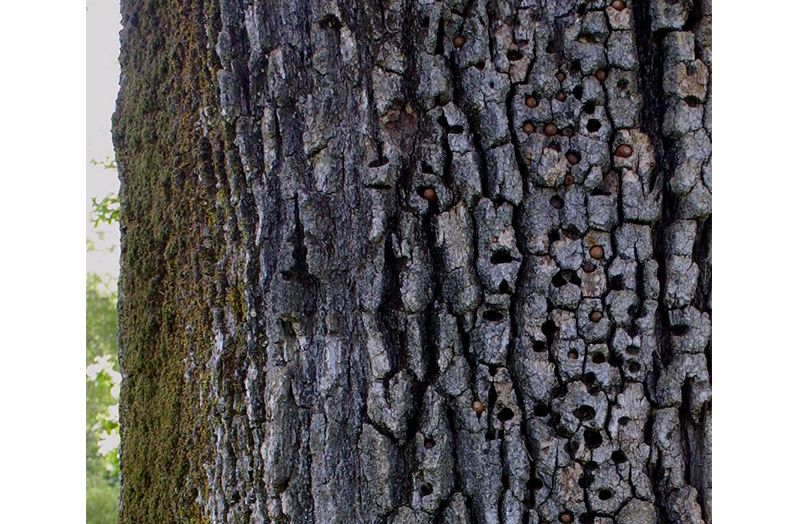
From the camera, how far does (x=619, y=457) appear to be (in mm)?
1108

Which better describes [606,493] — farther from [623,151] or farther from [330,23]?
[330,23]

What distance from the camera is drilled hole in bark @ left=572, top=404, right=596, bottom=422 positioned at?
1.10 metres

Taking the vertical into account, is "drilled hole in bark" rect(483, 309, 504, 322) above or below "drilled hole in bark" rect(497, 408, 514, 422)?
above

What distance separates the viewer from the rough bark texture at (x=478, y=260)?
1.10 metres

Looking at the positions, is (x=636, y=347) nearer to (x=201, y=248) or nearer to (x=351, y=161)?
(x=351, y=161)

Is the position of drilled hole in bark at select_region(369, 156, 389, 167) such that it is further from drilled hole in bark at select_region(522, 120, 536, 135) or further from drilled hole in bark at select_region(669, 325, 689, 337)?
drilled hole in bark at select_region(669, 325, 689, 337)

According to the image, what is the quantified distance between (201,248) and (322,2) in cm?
46

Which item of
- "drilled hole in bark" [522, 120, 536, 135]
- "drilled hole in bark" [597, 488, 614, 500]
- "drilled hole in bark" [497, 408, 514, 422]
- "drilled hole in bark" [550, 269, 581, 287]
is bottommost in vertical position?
"drilled hole in bark" [597, 488, 614, 500]

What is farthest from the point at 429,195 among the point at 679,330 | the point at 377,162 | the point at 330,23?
the point at 679,330

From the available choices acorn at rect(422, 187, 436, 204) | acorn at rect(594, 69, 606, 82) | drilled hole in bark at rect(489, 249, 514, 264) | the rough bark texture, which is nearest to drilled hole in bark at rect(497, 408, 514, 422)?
the rough bark texture

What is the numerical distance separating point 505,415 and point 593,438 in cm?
14

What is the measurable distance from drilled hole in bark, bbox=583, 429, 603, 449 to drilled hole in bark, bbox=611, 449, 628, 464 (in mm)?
26

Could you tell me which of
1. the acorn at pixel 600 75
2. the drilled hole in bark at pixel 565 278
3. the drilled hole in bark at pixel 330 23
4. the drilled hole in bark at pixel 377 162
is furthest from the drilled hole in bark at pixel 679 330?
the drilled hole in bark at pixel 330 23

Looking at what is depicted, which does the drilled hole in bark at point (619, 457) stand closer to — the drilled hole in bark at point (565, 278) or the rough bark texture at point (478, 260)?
the rough bark texture at point (478, 260)
